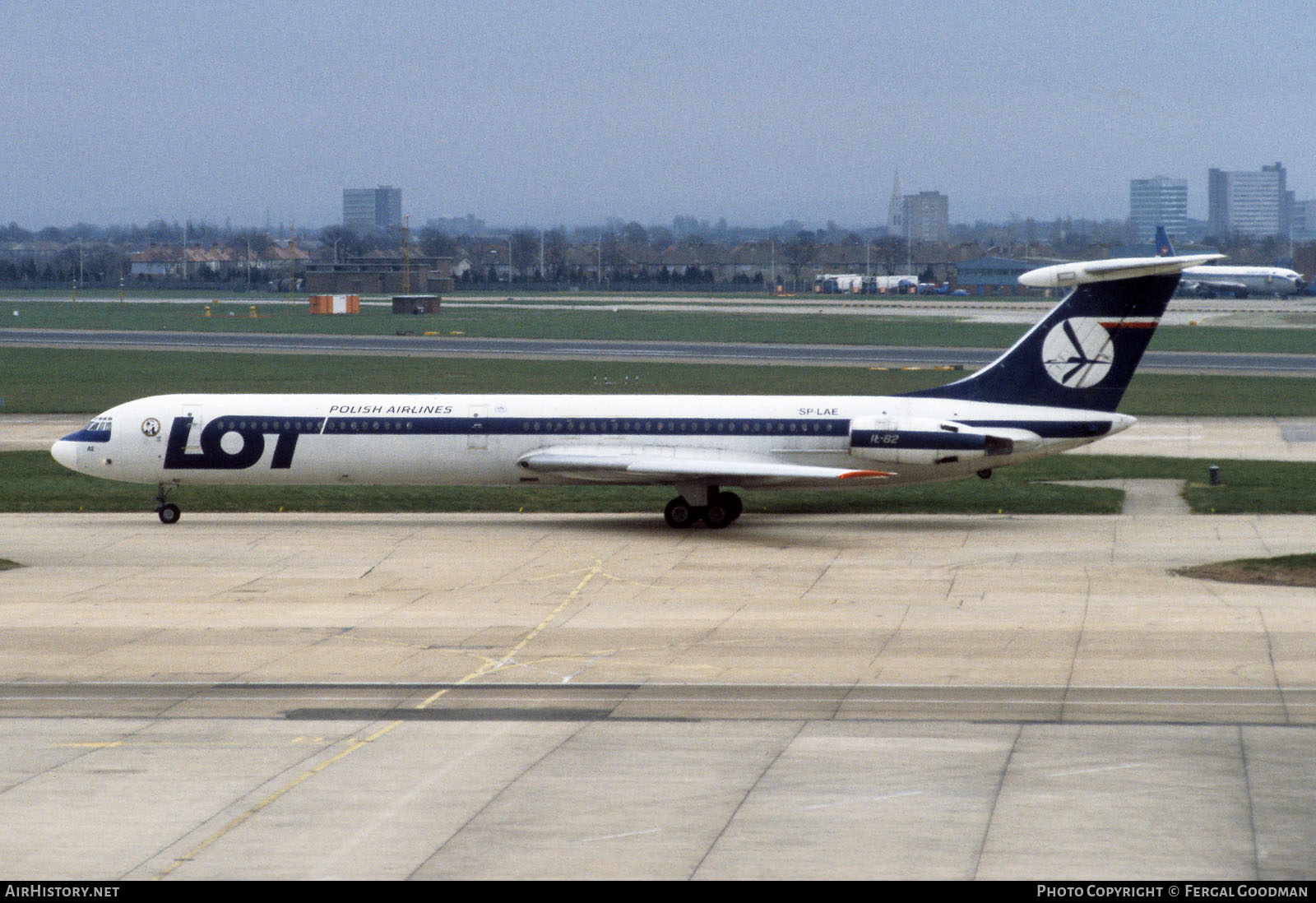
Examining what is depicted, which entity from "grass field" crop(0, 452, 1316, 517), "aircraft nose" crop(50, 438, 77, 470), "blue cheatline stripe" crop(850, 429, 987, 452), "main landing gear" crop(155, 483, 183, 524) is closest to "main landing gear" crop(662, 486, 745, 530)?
"grass field" crop(0, 452, 1316, 517)

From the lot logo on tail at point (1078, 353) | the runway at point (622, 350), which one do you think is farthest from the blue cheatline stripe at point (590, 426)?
the runway at point (622, 350)

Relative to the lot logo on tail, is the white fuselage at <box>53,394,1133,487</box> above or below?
below

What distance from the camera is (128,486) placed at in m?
46.1

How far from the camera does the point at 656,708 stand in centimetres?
2150

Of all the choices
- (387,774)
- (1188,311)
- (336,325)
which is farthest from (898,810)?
(1188,311)

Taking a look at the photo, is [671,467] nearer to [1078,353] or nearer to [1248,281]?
[1078,353]

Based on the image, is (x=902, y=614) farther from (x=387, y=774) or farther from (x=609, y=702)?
(x=387, y=774)

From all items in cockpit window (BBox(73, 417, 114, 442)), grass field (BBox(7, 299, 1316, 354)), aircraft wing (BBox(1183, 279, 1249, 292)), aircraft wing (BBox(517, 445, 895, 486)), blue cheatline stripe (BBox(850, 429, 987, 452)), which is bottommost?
aircraft wing (BBox(517, 445, 895, 486))

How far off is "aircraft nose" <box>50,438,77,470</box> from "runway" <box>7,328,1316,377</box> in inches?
2033

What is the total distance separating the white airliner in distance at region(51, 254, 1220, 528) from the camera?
38219mm

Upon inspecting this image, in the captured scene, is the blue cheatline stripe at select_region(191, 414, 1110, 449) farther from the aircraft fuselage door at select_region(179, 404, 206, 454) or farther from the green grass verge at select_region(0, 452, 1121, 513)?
the green grass verge at select_region(0, 452, 1121, 513)

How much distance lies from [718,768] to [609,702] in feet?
12.9

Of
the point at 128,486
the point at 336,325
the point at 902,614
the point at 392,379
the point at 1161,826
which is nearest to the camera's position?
the point at 1161,826

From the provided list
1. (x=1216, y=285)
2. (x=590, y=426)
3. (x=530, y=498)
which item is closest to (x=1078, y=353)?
(x=590, y=426)
